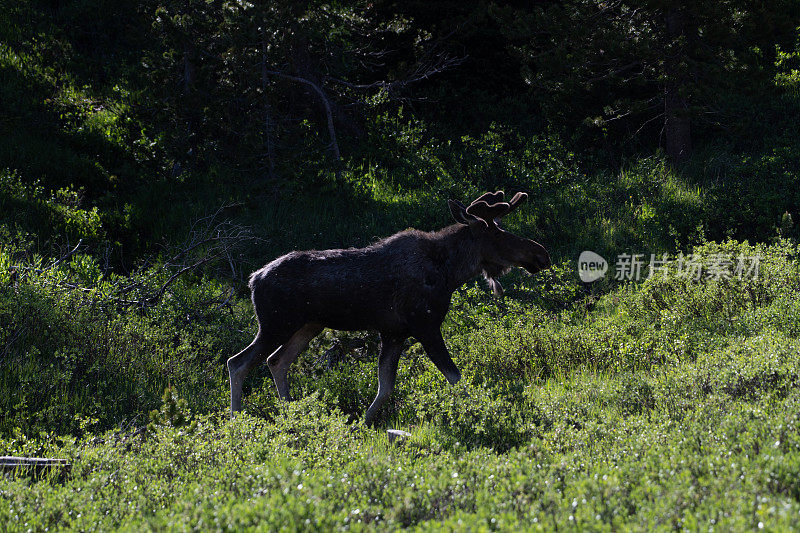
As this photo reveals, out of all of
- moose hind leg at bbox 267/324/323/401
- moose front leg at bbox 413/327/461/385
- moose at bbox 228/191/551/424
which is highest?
moose at bbox 228/191/551/424

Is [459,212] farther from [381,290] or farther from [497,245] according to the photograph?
[381,290]

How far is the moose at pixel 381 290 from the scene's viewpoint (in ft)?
25.9

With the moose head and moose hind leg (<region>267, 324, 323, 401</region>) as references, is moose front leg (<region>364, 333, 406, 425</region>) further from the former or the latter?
the moose head

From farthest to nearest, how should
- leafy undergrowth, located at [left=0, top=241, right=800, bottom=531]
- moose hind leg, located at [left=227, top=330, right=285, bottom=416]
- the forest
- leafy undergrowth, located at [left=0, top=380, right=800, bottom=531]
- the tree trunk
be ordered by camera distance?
the tree trunk → moose hind leg, located at [left=227, top=330, right=285, bottom=416] → the forest → leafy undergrowth, located at [left=0, top=241, right=800, bottom=531] → leafy undergrowth, located at [left=0, top=380, right=800, bottom=531]

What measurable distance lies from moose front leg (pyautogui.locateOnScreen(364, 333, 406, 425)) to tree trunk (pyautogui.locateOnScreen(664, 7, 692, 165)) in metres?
10.2

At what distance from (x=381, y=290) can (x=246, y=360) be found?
61.3 inches

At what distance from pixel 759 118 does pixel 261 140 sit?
438 inches

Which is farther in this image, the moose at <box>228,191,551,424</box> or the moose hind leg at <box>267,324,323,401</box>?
the moose hind leg at <box>267,324,323,401</box>

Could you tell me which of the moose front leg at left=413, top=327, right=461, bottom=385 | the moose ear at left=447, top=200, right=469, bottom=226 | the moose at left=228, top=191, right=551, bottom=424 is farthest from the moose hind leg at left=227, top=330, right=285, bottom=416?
the moose ear at left=447, top=200, right=469, bottom=226

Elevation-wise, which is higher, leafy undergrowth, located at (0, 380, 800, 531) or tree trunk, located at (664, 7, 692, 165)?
tree trunk, located at (664, 7, 692, 165)

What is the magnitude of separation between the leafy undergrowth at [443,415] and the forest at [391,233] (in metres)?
0.04

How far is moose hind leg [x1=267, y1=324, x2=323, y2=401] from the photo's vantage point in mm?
8391

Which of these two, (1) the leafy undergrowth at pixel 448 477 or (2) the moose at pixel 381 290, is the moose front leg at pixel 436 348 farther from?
(1) the leafy undergrowth at pixel 448 477

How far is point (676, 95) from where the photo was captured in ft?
53.9
